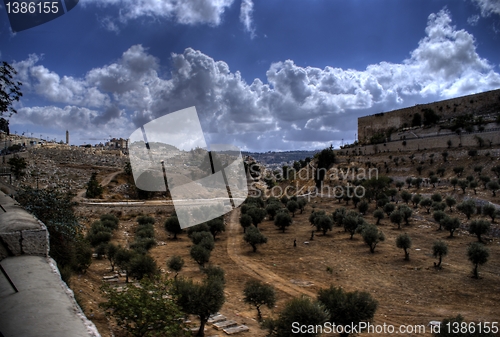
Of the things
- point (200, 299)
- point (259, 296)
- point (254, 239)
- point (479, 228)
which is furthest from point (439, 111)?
point (200, 299)

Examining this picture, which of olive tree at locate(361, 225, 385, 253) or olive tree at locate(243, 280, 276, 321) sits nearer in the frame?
olive tree at locate(243, 280, 276, 321)

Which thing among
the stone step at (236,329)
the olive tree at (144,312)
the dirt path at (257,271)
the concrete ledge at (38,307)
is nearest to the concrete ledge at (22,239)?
the concrete ledge at (38,307)

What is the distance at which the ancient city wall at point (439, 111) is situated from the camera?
5738cm

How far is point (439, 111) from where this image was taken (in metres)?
64.2

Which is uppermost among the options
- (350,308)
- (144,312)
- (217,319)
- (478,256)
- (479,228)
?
(144,312)

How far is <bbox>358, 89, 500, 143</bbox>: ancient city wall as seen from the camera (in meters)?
57.4

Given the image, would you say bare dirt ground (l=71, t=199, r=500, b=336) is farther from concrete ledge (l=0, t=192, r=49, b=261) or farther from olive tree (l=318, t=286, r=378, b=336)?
concrete ledge (l=0, t=192, r=49, b=261)

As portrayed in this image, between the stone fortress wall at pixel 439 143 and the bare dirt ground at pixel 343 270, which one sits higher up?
the stone fortress wall at pixel 439 143

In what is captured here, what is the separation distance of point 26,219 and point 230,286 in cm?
1133

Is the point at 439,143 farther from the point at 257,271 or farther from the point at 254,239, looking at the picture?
the point at 257,271

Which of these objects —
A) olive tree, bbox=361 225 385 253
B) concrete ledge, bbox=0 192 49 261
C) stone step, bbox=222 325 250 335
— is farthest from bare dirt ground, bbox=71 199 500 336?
concrete ledge, bbox=0 192 49 261

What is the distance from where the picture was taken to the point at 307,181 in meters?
59.8

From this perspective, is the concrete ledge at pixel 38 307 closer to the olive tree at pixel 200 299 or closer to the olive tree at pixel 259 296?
the olive tree at pixel 200 299

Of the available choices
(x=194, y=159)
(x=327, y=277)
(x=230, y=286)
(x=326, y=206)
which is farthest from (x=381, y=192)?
(x=194, y=159)
